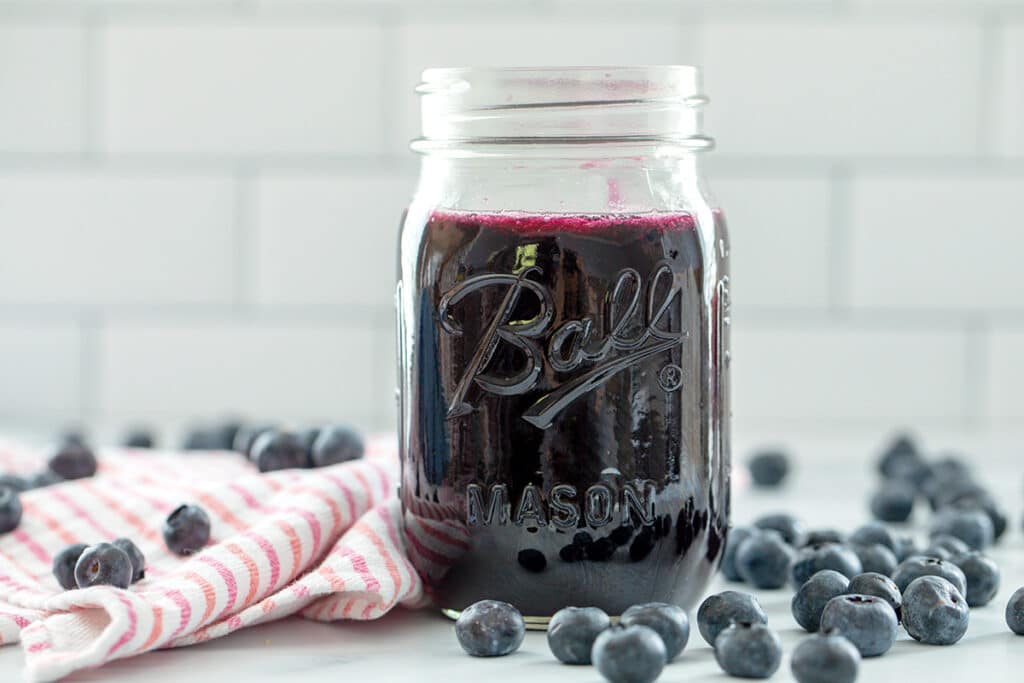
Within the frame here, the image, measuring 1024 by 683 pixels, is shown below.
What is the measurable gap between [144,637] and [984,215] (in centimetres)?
162

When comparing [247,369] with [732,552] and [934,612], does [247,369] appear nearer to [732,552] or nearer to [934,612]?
[732,552]

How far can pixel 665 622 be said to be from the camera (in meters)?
0.86

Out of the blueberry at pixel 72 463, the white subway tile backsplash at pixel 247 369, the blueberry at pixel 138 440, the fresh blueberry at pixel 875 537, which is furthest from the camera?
the white subway tile backsplash at pixel 247 369

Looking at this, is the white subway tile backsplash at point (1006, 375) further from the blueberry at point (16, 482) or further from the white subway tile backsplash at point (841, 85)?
the blueberry at point (16, 482)

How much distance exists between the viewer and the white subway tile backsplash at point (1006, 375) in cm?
216

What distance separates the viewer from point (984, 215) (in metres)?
2.13

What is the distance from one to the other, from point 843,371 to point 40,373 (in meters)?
1.25

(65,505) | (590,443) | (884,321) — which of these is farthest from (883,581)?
(884,321)

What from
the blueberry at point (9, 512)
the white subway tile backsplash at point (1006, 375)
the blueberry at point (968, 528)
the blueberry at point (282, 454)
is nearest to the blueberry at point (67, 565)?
the blueberry at point (9, 512)

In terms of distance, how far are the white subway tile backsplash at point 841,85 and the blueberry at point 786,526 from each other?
3.28 feet

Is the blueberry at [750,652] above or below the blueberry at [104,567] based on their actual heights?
below

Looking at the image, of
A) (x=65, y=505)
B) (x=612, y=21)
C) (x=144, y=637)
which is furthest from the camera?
(x=612, y=21)

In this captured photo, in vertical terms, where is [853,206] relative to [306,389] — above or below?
above

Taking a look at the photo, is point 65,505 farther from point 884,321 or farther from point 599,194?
point 884,321
